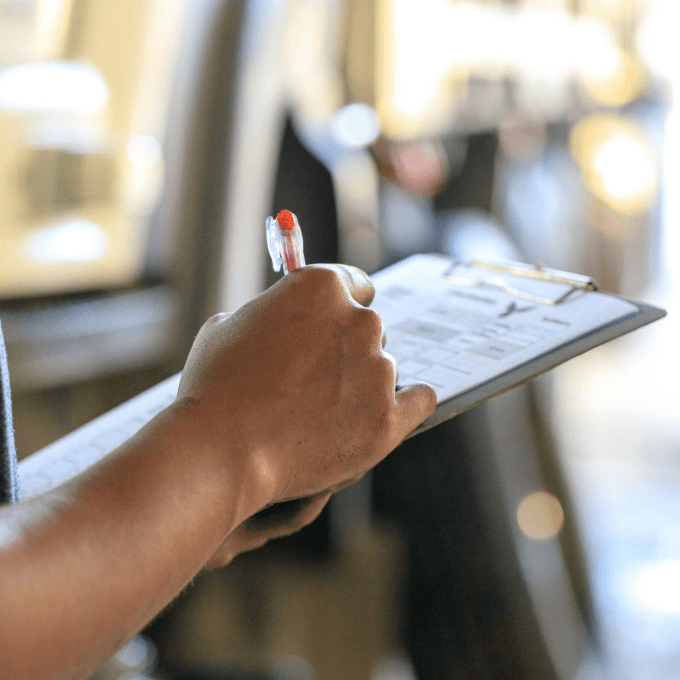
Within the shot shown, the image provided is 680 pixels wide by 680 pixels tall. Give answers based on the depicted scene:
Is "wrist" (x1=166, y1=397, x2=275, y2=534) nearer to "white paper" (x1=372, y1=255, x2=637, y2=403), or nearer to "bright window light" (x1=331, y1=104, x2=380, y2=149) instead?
"white paper" (x1=372, y1=255, x2=637, y2=403)

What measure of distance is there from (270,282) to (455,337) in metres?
0.79

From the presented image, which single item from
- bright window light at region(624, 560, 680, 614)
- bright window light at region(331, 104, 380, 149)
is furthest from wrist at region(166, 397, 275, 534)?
bright window light at region(624, 560, 680, 614)

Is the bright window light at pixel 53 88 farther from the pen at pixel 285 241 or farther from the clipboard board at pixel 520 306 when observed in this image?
the pen at pixel 285 241

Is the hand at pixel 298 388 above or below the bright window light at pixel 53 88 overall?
below

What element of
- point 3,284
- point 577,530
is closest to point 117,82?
point 3,284

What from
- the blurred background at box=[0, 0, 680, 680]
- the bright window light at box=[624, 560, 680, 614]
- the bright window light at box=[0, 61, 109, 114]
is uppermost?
the bright window light at box=[0, 61, 109, 114]

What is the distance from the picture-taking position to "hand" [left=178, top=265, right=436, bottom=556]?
1.28 feet

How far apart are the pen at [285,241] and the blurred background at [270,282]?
0.74 m

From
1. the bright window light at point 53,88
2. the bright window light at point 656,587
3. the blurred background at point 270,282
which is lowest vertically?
the bright window light at point 656,587

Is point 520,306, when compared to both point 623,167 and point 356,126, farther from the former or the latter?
point 623,167

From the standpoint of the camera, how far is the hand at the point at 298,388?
39 cm

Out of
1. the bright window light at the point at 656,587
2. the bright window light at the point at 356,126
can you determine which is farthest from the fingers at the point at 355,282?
the bright window light at the point at 656,587

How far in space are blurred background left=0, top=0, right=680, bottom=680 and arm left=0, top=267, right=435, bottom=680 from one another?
0.72 metres

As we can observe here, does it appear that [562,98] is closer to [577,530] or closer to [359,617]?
[577,530]
